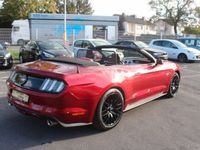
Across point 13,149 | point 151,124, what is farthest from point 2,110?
point 151,124

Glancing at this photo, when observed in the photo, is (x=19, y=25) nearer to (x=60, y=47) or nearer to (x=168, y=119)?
(x=60, y=47)

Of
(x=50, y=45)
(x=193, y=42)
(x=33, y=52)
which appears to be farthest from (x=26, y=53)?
Result: (x=193, y=42)

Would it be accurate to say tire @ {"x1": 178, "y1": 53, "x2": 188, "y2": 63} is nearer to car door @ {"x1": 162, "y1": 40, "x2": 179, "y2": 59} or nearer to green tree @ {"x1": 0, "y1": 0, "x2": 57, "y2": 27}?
car door @ {"x1": 162, "y1": 40, "x2": 179, "y2": 59}

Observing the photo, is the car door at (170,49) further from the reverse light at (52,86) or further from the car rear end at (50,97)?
the reverse light at (52,86)

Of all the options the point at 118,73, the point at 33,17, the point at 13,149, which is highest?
the point at 33,17

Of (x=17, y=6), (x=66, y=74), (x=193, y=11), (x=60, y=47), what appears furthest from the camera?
(x=193, y=11)

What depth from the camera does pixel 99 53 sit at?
7.05 m

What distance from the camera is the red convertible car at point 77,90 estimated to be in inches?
186

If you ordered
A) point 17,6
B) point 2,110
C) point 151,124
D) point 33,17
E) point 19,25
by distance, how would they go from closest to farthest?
point 151,124 < point 2,110 < point 33,17 < point 19,25 < point 17,6

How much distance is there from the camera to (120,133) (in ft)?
17.2

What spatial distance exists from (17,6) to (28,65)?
44659mm

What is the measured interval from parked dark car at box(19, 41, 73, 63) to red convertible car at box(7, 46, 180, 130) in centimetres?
896

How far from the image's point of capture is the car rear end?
4688 mm

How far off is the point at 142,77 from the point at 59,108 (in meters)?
2.12
